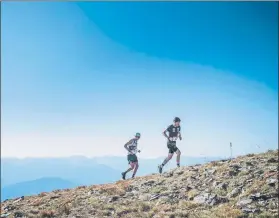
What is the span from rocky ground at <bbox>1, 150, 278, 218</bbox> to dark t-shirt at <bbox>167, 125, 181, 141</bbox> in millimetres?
3016

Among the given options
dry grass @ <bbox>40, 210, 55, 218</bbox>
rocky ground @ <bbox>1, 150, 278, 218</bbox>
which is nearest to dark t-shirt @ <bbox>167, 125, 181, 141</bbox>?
rocky ground @ <bbox>1, 150, 278, 218</bbox>

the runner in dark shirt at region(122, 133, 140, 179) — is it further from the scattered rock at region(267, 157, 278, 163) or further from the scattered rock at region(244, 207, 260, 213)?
the scattered rock at region(244, 207, 260, 213)

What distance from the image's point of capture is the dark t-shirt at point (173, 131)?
2122cm

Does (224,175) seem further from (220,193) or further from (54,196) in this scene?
(54,196)

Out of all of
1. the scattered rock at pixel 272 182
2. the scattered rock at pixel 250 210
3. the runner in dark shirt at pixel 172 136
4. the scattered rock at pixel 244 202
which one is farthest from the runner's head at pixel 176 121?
the scattered rock at pixel 250 210

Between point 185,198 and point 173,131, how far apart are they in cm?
749

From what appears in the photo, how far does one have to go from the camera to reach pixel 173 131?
21.2m

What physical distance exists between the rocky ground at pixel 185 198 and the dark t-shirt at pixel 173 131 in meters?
3.02

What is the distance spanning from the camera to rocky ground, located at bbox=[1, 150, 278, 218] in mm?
12203

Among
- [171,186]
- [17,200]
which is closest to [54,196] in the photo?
[17,200]

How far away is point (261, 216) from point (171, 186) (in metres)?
5.90

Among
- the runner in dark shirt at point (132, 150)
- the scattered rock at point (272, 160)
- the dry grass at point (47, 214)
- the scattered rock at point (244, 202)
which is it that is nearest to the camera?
the scattered rock at point (244, 202)

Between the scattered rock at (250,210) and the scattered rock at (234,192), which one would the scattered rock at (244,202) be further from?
Result: the scattered rock at (234,192)

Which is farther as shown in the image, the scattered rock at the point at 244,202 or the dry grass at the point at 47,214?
the dry grass at the point at 47,214
